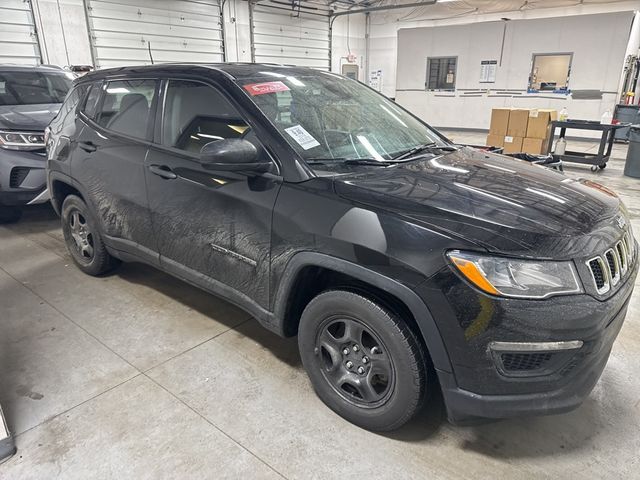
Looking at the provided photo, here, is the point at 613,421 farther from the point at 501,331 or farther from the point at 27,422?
the point at 27,422

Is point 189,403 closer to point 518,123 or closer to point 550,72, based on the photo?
point 518,123

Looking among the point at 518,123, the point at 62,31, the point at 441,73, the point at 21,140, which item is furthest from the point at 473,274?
the point at 441,73

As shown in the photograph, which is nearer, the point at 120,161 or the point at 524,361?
the point at 524,361

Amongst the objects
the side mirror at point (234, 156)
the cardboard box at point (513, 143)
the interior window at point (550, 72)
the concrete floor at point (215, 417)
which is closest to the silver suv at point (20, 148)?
the concrete floor at point (215, 417)

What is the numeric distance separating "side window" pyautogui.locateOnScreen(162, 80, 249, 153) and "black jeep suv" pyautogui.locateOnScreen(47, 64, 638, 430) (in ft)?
0.03

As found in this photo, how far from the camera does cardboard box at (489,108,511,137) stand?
27.0ft

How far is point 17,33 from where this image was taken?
8.34 m

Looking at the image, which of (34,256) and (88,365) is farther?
(34,256)

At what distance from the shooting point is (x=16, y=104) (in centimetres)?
529

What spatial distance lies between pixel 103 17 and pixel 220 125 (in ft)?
30.5

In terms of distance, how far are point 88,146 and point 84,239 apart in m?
0.78

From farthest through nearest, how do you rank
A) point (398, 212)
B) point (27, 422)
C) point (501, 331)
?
point (27, 422) → point (398, 212) → point (501, 331)

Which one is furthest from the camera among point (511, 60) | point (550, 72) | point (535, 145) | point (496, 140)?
point (550, 72)

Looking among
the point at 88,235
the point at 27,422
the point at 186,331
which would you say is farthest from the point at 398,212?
the point at 88,235
